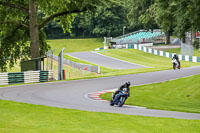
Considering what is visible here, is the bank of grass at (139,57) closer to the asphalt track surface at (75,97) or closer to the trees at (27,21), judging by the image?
the trees at (27,21)

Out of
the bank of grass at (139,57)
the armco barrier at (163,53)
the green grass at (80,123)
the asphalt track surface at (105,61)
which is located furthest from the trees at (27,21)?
the green grass at (80,123)

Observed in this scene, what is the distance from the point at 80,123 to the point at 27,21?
28777 mm

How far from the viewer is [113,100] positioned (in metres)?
18.3

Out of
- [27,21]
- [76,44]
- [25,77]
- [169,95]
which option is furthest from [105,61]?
[76,44]

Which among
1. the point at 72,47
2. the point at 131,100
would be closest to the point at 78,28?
the point at 72,47

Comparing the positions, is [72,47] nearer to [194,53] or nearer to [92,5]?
[194,53]

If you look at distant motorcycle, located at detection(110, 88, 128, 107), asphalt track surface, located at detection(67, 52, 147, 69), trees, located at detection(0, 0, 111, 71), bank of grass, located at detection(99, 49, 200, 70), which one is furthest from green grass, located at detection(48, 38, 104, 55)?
distant motorcycle, located at detection(110, 88, 128, 107)

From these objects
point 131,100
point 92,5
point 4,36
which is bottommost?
point 131,100

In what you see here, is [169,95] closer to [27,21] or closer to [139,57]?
[27,21]

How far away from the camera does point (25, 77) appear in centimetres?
3005

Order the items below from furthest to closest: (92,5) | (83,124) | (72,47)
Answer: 1. (72,47)
2. (92,5)
3. (83,124)

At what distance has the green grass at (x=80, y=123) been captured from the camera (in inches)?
453

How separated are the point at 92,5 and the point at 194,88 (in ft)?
43.2

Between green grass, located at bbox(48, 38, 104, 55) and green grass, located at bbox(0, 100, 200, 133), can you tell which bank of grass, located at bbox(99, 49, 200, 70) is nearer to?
green grass, located at bbox(48, 38, 104, 55)
